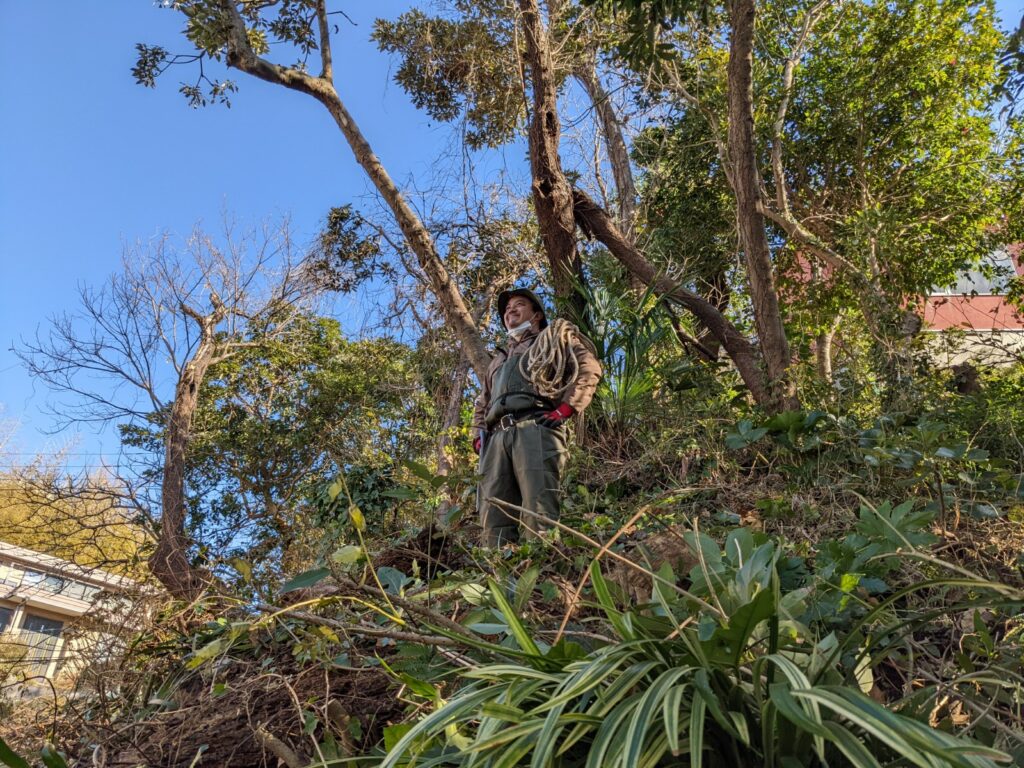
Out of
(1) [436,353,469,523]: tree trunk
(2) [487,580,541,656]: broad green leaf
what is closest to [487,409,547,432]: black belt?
(2) [487,580,541,656]: broad green leaf

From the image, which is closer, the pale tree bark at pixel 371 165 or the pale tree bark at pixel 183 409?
the pale tree bark at pixel 371 165

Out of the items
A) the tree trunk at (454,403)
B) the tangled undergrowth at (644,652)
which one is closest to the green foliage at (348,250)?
the tree trunk at (454,403)

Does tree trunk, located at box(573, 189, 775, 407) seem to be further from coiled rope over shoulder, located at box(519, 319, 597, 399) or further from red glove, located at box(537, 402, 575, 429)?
red glove, located at box(537, 402, 575, 429)

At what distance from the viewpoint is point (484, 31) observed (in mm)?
9445

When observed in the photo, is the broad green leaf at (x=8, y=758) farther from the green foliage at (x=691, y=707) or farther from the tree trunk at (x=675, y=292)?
the tree trunk at (x=675, y=292)

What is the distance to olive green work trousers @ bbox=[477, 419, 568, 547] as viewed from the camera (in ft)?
13.1

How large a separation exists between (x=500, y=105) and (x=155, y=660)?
8551mm

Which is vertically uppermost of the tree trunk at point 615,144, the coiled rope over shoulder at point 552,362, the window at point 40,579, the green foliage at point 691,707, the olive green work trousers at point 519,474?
the tree trunk at point 615,144

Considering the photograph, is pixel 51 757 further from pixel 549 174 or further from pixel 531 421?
pixel 549 174

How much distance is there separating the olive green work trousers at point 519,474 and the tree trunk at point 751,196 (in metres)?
2.21

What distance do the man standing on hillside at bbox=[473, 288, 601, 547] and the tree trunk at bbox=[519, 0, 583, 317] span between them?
90.2 inches

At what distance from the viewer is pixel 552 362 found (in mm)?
4367

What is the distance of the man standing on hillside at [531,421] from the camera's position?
4.04 meters

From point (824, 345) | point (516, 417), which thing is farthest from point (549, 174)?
point (824, 345)
